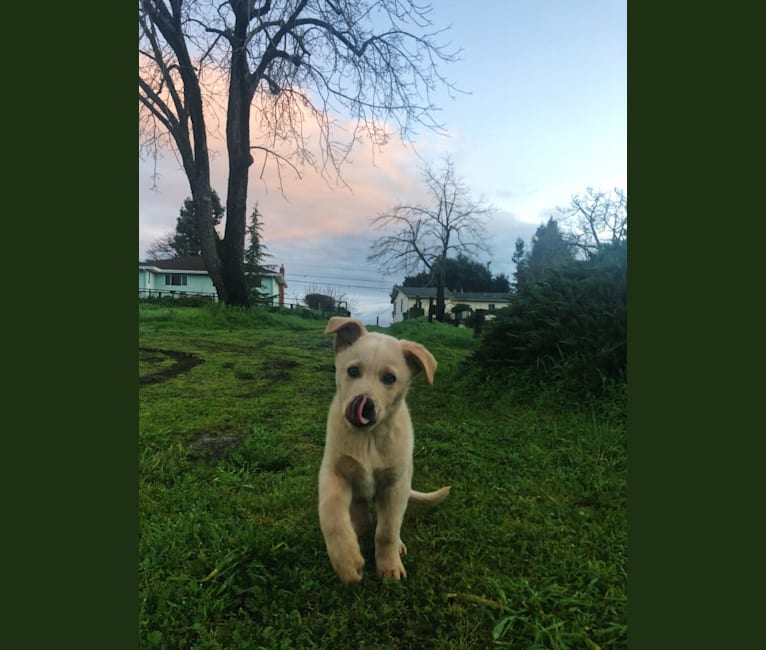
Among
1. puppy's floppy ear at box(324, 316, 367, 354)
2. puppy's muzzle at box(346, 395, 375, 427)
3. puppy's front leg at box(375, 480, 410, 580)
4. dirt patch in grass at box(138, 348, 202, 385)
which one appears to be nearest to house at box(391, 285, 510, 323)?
puppy's floppy ear at box(324, 316, 367, 354)

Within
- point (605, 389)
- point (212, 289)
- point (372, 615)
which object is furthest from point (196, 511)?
point (605, 389)

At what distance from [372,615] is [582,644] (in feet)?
1.72

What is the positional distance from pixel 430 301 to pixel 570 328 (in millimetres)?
513

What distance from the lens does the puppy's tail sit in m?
1.46

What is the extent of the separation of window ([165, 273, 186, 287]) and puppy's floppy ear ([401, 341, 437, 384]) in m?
1.03

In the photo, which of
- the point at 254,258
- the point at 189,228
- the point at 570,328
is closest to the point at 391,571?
the point at 570,328

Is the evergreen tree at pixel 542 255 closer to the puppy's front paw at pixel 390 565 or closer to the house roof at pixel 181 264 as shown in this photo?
the puppy's front paw at pixel 390 565

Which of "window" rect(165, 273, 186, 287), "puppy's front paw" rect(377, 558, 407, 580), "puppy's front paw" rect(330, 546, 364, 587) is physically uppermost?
"window" rect(165, 273, 186, 287)

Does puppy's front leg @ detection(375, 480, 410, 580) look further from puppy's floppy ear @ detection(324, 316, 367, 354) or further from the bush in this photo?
the bush

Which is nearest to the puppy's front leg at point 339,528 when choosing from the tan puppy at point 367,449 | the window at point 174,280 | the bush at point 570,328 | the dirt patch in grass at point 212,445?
the tan puppy at point 367,449

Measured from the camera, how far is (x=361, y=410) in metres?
1.15

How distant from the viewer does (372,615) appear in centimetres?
115

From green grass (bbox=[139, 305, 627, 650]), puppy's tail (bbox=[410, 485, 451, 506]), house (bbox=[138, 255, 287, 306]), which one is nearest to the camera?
green grass (bbox=[139, 305, 627, 650])
